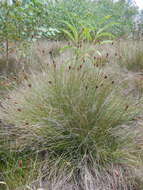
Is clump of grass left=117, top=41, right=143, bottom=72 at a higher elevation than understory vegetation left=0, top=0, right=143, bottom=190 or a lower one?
higher

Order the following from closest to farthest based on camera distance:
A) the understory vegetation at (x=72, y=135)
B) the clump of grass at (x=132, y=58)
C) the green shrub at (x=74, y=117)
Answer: the understory vegetation at (x=72, y=135) < the green shrub at (x=74, y=117) < the clump of grass at (x=132, y=58)

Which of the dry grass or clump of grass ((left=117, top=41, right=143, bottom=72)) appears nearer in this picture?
the dry grass

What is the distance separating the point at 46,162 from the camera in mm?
1398

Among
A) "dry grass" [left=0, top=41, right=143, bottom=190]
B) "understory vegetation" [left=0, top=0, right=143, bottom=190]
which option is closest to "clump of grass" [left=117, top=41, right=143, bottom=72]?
"understory vegetation" [left=0, top=0, right=143, bottom=190]

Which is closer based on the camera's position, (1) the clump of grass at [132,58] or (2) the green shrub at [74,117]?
(2) the green shrub at [74,117]

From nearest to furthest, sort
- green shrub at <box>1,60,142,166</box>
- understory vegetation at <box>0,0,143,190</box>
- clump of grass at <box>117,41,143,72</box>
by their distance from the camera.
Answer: understory vegetation at <box>0,0,143,190</box> < green shrub at <box>1,60,142,166</box> < clump of grass at <box>117,41,143,72</box>

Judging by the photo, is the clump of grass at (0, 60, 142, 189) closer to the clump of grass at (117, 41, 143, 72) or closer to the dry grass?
the dry grass

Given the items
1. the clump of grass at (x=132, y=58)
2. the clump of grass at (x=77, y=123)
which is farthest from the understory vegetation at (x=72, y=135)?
the clump of grass at (x=132, y=58)

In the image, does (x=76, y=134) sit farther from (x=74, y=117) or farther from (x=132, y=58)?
(x=132, y=58)

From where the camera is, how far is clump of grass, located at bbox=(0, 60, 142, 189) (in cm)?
144

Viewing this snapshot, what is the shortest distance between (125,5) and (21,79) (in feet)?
18.1

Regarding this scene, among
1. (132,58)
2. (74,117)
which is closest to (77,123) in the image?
(74,117)

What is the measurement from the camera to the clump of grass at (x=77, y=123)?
1.44 meters

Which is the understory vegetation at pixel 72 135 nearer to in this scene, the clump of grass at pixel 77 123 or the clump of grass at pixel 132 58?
the clump of grass at pixel 77 123
